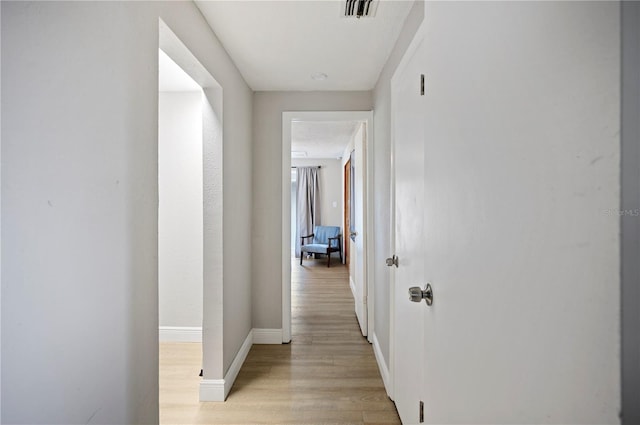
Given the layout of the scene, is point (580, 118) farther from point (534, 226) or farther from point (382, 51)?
point (382, 51)

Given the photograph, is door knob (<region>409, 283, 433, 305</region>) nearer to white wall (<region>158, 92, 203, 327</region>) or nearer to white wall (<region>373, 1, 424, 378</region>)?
white wall (<region>373, 1, 424, 378</region>)

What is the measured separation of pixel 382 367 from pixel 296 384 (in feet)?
2.08

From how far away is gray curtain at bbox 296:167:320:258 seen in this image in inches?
307

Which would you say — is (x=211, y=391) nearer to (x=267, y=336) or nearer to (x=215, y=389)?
(x=215, y=389)

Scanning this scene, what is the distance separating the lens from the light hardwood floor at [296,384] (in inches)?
76.7

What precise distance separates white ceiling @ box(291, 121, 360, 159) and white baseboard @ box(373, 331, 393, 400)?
7.81ft

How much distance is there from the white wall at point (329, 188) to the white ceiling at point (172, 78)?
4838mm

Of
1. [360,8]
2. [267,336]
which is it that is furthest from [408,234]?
[267,336]

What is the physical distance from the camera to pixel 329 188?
784 centimetres

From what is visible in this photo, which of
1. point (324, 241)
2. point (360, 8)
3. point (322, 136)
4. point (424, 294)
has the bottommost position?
point (324, 241)

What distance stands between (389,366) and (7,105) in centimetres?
221

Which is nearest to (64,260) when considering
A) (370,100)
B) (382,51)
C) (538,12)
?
(538,12)

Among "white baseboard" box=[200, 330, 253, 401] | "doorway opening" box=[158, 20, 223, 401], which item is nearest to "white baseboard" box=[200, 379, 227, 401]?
"white baseboard" box=[200, 330, 253, 401]

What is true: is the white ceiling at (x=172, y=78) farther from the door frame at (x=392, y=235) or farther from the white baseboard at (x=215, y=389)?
the white baseboard at (x=215, y=389)
